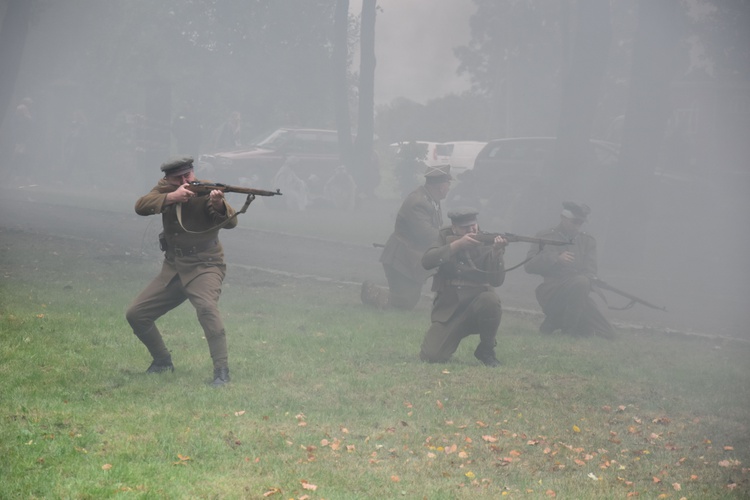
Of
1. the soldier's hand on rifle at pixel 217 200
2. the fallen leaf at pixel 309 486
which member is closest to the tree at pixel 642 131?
the soldier's hand on rifle at pixel 217 200

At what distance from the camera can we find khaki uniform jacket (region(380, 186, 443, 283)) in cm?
→ 1263

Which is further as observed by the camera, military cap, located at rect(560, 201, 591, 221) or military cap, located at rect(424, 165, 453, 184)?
military cap, located at rect(424, 165, 453, 184)

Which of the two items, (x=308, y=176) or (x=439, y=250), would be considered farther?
(x=308, y=176)

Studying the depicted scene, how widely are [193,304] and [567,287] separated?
18.8ft

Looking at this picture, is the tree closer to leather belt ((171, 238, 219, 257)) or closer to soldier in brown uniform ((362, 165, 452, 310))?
soldier in brown uniform ((362, 165, 452, 310))

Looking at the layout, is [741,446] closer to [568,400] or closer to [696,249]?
[568,400]

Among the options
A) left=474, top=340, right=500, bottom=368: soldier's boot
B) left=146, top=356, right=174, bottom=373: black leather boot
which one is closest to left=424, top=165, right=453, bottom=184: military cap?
left=474, top=340, right=500, bottom=368: soldier's boot

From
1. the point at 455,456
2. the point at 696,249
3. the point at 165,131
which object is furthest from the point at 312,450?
the point at 165,131

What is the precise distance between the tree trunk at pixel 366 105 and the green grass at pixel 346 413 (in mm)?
18658

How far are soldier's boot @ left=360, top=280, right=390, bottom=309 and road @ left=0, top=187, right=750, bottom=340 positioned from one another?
38.7 inches

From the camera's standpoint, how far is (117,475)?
5.53 meters

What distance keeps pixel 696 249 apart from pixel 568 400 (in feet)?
46.5

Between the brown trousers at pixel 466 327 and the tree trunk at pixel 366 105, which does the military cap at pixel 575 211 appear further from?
the tree trunk at pixel 366 105

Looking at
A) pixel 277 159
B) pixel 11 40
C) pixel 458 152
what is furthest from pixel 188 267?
pixel 458 152
